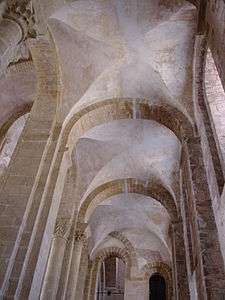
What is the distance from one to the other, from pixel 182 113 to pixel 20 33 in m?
4.03

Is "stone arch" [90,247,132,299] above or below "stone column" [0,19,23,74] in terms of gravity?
above

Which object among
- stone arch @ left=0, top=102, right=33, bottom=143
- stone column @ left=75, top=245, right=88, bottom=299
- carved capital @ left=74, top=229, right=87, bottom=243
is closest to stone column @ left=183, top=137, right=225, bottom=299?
carved capital @ left=74, top=229, right=87, bottom=243

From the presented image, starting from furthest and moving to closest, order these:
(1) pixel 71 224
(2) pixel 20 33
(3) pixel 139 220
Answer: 1. (3) pixel 139 220
2. (1) pixel 71 224
3. (2) pixel 20 33

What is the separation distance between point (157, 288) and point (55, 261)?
8747 mm

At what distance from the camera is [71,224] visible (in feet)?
26.0

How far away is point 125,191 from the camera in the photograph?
973 centimetres

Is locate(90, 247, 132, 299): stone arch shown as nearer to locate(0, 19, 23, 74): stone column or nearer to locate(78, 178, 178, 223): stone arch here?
locate(78, 178, 178, 223): stone arch

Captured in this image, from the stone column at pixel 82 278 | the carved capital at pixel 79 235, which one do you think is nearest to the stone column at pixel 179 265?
the carved capital at pixel 79 235

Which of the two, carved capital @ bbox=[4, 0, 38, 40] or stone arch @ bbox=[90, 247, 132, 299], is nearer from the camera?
carved capital @ bbox=[4, 0, 38, 40]

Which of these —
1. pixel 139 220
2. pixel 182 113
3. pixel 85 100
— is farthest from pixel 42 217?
pixel 139 220

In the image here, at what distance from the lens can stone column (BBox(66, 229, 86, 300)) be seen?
778cm

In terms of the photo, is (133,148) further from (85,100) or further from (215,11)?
(215,11)

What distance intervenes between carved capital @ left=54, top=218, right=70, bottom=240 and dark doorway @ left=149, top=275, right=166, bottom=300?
831 cm

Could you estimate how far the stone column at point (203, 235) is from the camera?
398cm
